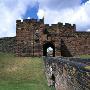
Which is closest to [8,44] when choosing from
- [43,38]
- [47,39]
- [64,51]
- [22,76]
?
[43,38]

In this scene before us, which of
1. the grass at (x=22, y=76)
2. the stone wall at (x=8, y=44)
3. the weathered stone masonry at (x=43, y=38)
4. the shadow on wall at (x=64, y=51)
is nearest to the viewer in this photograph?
the grass at (x=22, y=76)

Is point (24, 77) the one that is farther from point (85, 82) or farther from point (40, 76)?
point (85, 82)

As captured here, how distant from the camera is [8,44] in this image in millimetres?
41656

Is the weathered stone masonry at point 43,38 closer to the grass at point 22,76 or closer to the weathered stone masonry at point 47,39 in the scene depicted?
the weathered stone masonry at point 47,39

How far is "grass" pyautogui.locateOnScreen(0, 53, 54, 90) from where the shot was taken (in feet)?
65.2

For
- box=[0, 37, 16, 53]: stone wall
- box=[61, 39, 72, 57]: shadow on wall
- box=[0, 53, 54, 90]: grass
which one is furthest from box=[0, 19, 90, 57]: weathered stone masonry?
box=[0, 53, 54, 90]: grass

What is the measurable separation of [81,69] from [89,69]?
81cm

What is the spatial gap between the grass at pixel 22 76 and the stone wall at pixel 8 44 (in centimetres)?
1006

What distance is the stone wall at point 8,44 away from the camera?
40.6m

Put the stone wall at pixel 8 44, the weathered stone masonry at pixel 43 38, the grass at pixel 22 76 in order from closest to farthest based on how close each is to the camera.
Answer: the grass at pixel 22 76 < the weathered stone masonry at pixel 43 38 < the stone wall at pixel 8 44

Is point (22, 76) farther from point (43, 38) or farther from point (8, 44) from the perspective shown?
point (8, 44)

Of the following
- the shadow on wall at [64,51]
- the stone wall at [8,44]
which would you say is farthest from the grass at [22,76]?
the stone wall at [8,44]

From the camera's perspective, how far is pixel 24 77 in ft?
75.9

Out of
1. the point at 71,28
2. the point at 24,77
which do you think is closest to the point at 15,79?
the point at 24,77
